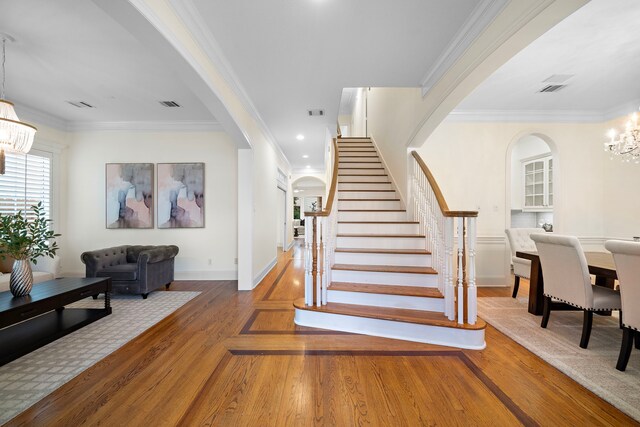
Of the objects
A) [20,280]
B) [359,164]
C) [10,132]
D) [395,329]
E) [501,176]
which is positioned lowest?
[395,329]

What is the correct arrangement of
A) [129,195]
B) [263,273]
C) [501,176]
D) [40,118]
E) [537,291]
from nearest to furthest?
[537,291] → [40,118] → [501,176] → [129,195] → [263,273]

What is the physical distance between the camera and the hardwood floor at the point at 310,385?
167cm

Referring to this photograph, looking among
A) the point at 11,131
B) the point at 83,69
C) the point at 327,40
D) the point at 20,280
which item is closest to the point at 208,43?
the point at 327,40

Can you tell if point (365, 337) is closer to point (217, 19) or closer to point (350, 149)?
point (217, 19)

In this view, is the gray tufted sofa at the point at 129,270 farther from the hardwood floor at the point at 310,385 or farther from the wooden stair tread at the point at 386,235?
the wooden stair tread at the point at 386,235

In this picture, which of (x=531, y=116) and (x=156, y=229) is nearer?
(x=531, y=116)

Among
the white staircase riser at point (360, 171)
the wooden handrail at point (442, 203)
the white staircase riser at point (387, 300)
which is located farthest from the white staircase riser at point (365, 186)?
the white staircase riser at point (387, 300)

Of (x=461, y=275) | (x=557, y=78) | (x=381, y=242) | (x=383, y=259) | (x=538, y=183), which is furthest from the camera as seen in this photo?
(x=538, y=183)

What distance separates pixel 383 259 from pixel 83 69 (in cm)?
416

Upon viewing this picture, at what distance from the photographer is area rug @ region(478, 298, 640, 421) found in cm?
191

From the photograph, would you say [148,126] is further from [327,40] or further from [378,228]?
[378,228]

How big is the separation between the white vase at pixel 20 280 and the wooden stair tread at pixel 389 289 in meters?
3.00

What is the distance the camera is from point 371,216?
4.40 metres

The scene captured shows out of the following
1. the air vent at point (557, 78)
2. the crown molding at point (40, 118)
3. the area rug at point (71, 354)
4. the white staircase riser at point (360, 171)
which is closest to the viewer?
the area rug at point (71, 354)
